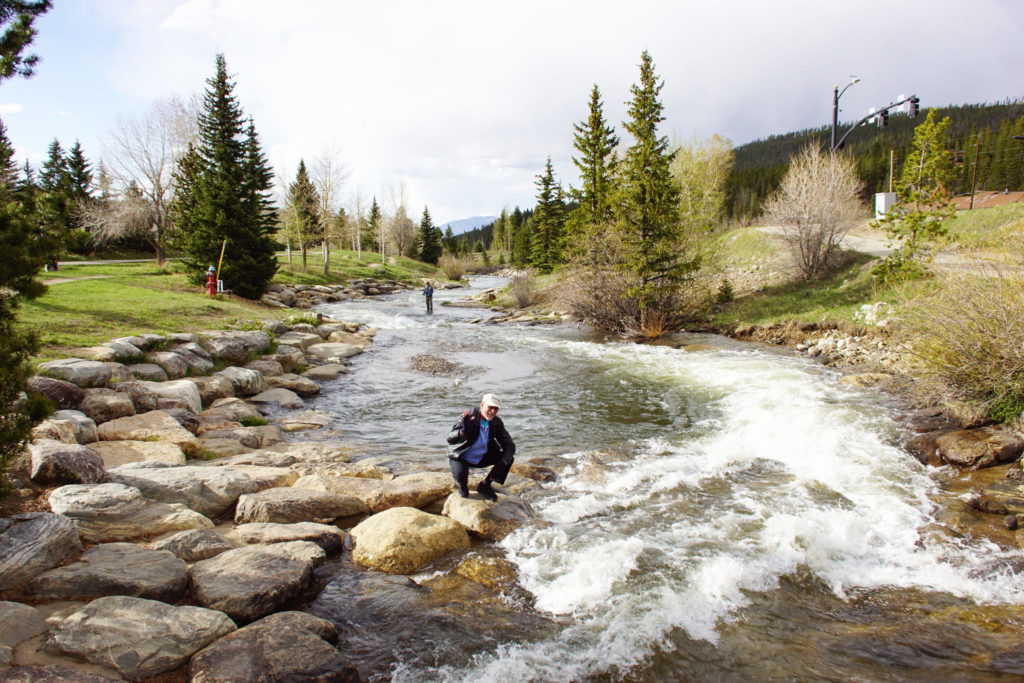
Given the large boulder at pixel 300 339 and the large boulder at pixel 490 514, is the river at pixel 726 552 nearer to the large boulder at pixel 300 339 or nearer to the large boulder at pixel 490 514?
the large boulder at pixel 490 514

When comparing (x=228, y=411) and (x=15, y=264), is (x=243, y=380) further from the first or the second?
(x=15, y=264)

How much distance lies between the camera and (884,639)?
4.79 m

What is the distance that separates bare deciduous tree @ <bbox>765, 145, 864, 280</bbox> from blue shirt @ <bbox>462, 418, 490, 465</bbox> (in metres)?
23.3

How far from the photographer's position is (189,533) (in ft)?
18.1

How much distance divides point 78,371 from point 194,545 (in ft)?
21.3

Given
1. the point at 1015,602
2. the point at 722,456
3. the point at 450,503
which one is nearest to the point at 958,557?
the point at 1015,602

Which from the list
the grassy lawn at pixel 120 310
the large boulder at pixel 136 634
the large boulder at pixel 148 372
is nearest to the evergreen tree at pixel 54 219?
the grassy lawn at pixel 120 310

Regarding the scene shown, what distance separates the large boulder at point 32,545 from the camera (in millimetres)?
4375

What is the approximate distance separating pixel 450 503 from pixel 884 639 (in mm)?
4877

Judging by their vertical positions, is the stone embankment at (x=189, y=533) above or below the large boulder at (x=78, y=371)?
below

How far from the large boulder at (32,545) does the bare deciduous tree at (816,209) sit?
27.5 meters

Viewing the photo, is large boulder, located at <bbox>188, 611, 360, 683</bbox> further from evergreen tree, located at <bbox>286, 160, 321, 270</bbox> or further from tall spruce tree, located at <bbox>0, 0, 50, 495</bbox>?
evergreen tree, located at <bbox>286, 160, 321, 270</bbox>

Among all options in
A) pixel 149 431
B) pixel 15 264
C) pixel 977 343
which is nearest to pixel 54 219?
pixel 15 264

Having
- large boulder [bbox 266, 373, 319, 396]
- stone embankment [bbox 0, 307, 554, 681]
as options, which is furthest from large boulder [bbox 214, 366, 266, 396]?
stone embankment [bbox 0, 307, 554, 681]
